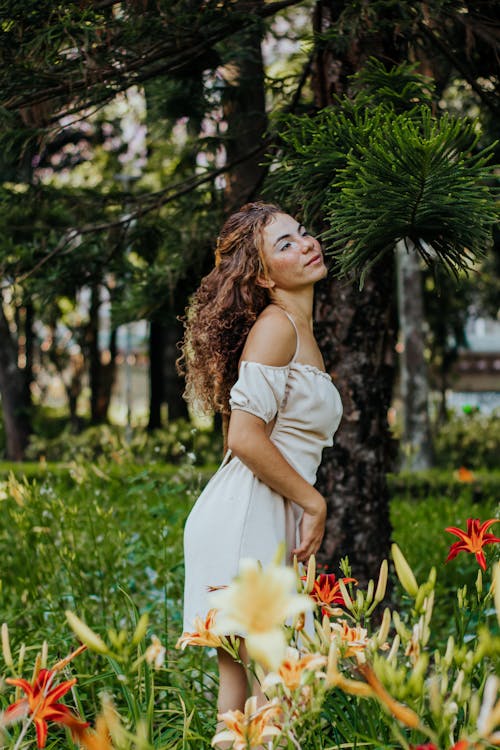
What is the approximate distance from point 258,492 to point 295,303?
0.51 m

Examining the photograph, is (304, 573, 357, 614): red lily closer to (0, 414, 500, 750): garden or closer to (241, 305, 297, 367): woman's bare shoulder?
(0, 414, 500, 750): garden

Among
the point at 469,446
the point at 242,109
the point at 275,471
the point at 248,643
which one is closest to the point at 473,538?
the point at 275,471

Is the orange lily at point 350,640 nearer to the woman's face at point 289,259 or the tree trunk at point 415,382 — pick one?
the woman's face at point 289,259

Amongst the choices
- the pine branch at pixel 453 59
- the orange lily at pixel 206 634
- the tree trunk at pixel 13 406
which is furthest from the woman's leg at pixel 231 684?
the tree trunk at pixel 13 406

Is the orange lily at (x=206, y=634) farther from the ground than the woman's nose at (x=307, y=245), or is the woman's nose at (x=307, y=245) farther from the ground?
the woman's nose at (x=307, y=245)

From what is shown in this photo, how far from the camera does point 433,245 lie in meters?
2.22

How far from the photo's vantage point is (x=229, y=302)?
2242mm

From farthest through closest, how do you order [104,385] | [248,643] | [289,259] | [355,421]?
1. [104,385]
2. [355,421]
3. [289,259]
4. [248,643]

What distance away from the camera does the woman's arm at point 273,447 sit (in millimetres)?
2002

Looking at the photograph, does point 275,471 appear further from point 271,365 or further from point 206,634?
point 206,634

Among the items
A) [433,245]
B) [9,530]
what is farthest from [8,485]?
[433,245]

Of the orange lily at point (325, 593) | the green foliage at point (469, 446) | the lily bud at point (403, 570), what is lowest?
the green foliage at point (469, 446)

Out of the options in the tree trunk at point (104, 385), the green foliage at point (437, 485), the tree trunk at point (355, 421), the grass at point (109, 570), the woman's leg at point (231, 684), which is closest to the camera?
the woman's leg at point (231, 684)

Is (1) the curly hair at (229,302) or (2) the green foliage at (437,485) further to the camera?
(2) the green foliage at (437,485)
